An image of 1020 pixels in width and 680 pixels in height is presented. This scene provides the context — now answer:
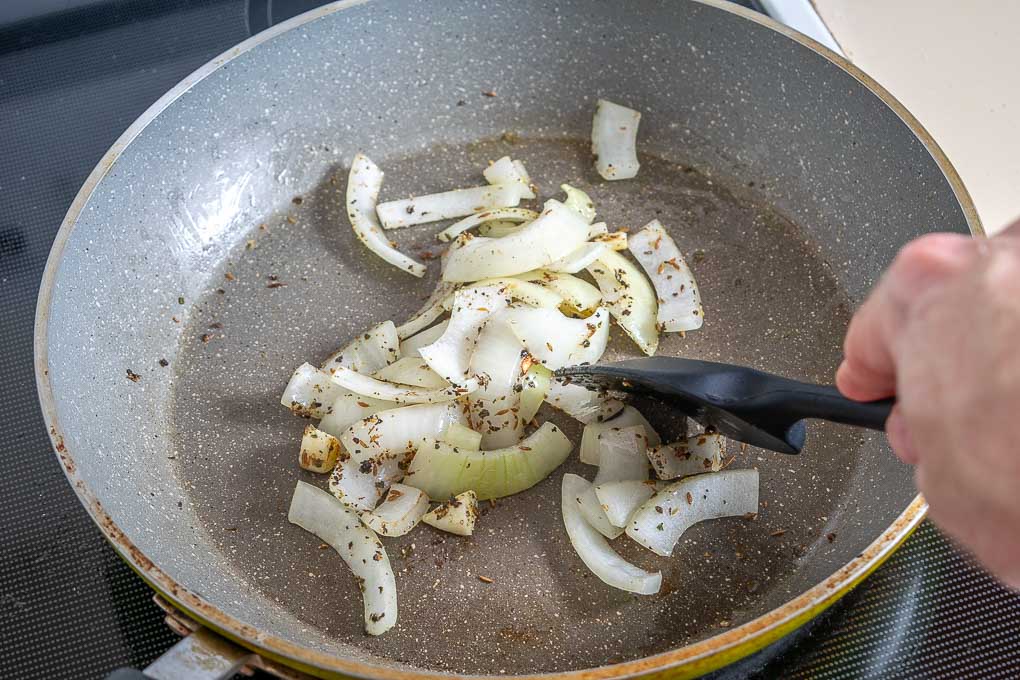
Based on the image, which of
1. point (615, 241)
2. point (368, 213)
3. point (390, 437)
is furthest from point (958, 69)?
point (390, 437)

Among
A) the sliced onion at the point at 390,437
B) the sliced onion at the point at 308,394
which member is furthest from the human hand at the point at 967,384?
the sliced onion at the point at 308,394

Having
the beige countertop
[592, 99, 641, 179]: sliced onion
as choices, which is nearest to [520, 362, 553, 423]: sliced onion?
[592, 99, 641, 179]: sliced onion

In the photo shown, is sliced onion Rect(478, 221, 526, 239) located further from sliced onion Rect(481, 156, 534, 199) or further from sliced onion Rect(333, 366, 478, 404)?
sliced onion Rect(333, 366, 478, 404)

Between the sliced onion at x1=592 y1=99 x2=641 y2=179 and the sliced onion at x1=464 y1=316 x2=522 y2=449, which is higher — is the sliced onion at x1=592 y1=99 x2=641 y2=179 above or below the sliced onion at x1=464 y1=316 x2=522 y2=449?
above

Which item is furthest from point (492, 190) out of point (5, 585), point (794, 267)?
point (5, 585)

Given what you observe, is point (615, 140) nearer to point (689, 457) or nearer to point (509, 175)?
point (509, 175)

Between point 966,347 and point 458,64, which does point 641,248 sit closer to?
point 458,64
